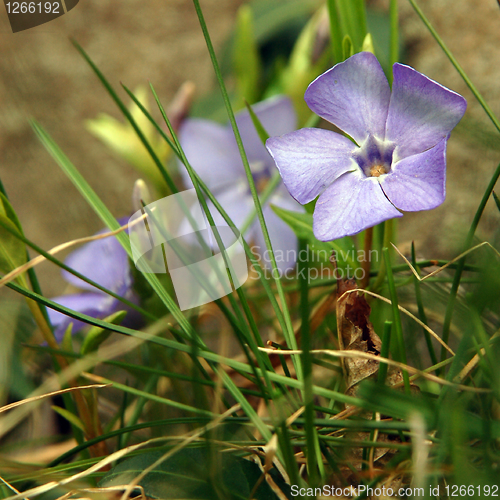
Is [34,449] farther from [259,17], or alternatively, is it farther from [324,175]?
[259,17]

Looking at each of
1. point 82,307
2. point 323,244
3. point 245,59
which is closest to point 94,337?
point 82,307

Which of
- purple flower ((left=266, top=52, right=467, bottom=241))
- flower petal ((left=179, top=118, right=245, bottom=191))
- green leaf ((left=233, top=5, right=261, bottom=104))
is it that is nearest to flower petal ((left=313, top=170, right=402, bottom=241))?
purple flower ((left=266, top=52, right=467, bottom=241))

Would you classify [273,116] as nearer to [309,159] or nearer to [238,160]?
[238,160]

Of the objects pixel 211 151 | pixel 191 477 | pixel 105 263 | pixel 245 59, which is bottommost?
pixel 191 477

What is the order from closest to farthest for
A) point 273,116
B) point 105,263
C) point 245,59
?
point 105,263
point 273,116
point 245,59

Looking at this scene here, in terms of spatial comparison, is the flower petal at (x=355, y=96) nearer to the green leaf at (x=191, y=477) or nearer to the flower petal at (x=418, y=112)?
the flower petal at (x=418, y=112)

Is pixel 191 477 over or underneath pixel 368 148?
underneath

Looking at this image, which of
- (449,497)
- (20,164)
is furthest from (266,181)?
(20,164)

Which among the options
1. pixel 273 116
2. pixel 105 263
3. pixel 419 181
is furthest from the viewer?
pixel 273 116
